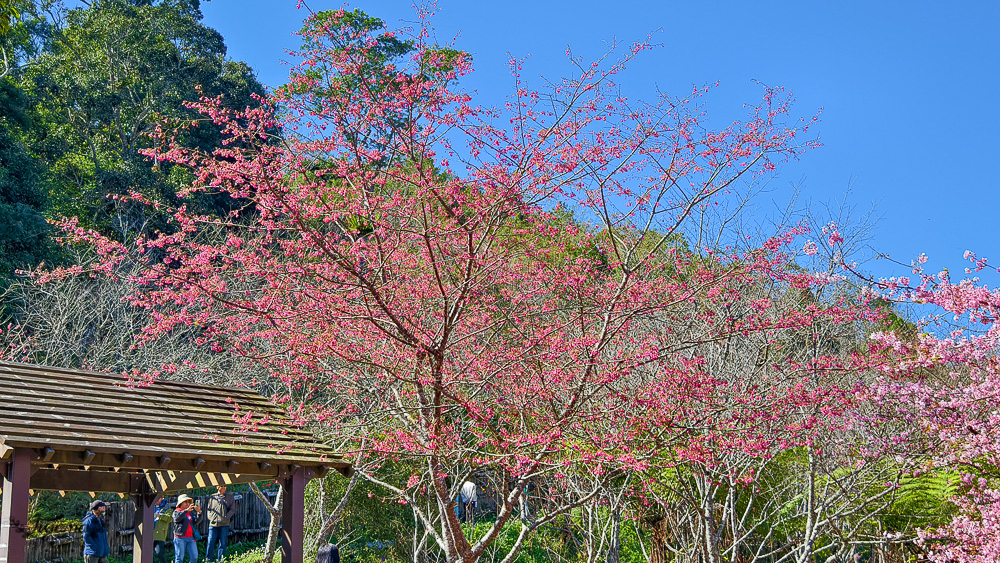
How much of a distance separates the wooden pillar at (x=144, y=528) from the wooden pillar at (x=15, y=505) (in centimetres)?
270

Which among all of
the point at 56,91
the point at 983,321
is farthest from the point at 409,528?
the point at 56,91

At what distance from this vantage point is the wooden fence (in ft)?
38.7

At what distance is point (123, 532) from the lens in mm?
13469

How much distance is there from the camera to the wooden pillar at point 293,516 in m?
6.80

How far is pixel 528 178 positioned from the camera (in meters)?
5.71

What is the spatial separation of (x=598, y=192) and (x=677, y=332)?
3.17 m

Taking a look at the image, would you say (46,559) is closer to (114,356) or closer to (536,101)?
(114,356)

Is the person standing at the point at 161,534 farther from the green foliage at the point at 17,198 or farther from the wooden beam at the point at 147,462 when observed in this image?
the green foliage at the point at 17,198

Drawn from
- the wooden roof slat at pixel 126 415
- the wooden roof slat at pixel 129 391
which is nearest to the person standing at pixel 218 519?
the wooden roof slat at pixel 129 391

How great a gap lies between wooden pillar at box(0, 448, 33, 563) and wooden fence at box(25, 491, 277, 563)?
15.5 ft

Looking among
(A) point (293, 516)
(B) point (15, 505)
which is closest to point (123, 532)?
(A) point (293, 516)

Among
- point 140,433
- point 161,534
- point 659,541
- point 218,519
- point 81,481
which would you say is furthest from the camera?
point 161,534

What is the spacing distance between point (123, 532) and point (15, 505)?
897 cm

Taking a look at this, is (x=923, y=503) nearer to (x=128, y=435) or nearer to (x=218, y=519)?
(x=128, y=435)
